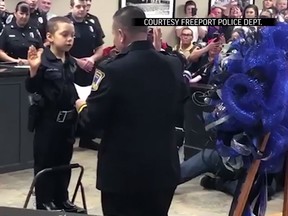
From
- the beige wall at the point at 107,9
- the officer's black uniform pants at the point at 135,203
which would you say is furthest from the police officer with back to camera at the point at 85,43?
the officer's black uniform pants at the point at 135,203

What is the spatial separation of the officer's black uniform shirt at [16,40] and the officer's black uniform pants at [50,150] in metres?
2.80

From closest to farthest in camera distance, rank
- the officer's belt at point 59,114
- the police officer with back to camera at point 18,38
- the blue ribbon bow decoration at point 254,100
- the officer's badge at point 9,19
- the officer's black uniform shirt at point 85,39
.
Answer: the blue ribbon bow decoration at point 254,100 < the officer's belt at point 59,114 < the police officer with back to camera at point 18,38 < the officer's badge at point 9,19 < the officer's black uniform shirt at point 85,39

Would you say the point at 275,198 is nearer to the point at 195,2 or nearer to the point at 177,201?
the point at 177,201

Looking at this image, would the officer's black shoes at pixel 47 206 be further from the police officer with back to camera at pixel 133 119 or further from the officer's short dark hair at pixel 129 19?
the officer's short dark hair at pixel 129 19

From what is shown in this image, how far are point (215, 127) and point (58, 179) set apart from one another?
1.61 m

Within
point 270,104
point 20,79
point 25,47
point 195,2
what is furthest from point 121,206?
point 195,2

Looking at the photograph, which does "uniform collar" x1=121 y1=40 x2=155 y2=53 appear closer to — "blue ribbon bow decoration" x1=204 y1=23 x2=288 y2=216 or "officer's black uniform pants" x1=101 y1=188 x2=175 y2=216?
"blue ribbon bow decoration" x1=204 y1=23 x2=288 y2=216

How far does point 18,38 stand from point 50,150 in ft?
9.65

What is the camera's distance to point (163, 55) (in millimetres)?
2740

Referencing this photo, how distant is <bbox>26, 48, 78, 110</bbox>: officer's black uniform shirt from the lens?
11.5 ft

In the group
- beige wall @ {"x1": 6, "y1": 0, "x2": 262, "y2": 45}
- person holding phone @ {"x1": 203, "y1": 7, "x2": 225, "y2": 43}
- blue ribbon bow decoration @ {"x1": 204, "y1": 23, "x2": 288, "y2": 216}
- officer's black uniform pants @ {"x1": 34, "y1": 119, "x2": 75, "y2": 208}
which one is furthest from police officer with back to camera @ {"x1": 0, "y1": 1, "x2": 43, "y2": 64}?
blue ribbon bow decoration @ {"x1": 204, "y1": 23, "x2": 288, "y2": 216}

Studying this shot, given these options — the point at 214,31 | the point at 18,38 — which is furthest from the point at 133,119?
the point at 214,31

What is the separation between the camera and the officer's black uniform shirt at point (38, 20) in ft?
21.7

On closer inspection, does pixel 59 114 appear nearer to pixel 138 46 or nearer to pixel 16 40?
pixel 138 46
